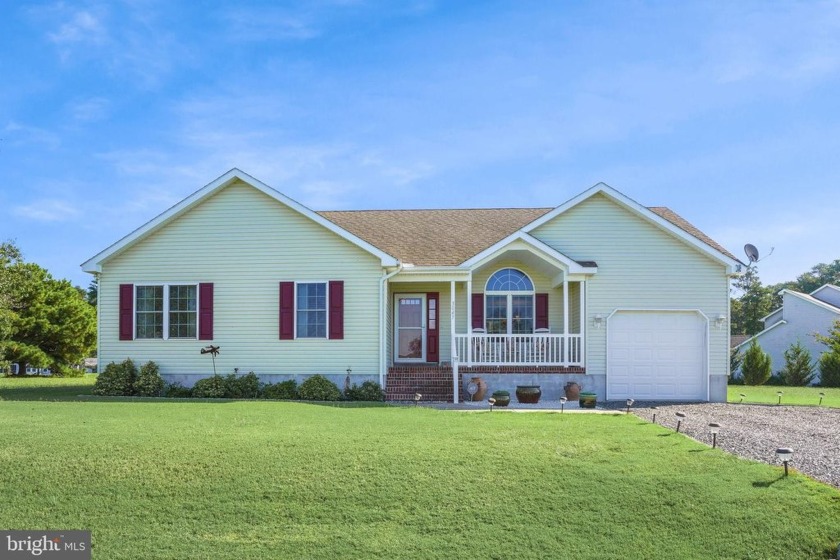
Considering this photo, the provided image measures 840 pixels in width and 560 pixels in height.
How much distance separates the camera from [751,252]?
776 inches

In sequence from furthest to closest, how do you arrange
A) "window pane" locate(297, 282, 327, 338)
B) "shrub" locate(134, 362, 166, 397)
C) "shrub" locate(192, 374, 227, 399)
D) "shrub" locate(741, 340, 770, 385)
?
"shrub" locate(741, 340, 770, 385) → "window pane" locate(297, 282, 327, 338) → "shrub" locate(134, 362, 166, 397) → "shrub" locate(192, 374, 227, 399)

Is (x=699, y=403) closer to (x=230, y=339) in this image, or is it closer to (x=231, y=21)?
(x=230, y=339)

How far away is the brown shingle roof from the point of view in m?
18.5

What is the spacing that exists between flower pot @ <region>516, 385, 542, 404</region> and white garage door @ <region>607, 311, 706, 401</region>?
2.43 meters

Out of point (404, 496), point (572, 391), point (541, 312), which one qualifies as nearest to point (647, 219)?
point (541, 312)

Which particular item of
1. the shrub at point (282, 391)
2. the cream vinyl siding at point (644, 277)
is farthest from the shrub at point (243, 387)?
the cream vinyl siding at point (644, 277)

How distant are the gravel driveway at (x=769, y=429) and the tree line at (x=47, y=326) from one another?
26773 millimetres

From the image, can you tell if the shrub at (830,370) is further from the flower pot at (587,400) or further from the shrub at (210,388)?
the shrub at (210,388)

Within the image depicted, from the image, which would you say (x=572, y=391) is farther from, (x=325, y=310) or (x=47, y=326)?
(x=47, y=326)

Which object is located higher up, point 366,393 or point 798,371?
point 366,393

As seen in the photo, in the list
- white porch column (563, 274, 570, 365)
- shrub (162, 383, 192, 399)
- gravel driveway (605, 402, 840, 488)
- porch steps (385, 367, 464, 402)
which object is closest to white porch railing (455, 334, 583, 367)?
white porch column (563, 274, 570, 365)

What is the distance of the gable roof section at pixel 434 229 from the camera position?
1852cm

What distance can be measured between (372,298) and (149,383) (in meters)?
6.07

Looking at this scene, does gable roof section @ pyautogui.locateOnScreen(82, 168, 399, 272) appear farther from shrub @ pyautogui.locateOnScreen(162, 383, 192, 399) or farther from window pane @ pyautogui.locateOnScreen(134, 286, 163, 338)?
shrub @ pyautogui.locateOnScreen(162, 383, 192, 399)
